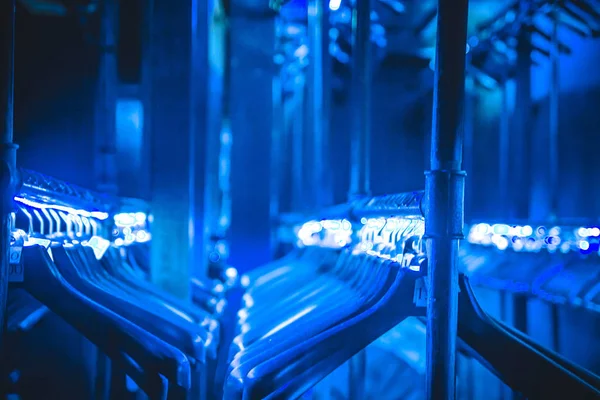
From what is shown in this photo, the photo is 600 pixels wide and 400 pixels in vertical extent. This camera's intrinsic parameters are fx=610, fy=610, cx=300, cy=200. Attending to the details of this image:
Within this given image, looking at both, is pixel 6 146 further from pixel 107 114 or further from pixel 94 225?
pixel 107 114

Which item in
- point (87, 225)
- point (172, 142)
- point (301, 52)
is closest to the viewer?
point (87, 225)

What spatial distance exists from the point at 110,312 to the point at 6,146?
1.90 ft

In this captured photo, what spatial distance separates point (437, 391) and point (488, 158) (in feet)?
21.2

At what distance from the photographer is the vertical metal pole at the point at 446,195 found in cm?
157

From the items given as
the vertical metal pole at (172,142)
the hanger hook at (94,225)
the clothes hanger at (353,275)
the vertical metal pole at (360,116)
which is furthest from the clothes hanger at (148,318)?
the vertical metal pole at (360,116)

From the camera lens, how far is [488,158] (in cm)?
766

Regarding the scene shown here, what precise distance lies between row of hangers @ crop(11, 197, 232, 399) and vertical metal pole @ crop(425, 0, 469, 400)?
76 centimetres

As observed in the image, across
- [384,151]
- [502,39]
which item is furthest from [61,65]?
[384,151]

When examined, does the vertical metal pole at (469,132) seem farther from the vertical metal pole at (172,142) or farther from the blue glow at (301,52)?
the vertical metal pole at (172,142)

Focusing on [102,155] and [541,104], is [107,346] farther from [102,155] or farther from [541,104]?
[541,104]

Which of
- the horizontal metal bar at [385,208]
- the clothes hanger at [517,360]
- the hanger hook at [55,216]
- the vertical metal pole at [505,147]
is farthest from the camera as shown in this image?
the vertical metal pole at [505,147]

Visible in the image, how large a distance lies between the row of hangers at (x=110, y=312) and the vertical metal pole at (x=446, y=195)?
76cm

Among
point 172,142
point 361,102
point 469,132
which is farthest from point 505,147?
point 172,142

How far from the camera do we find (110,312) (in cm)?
187
